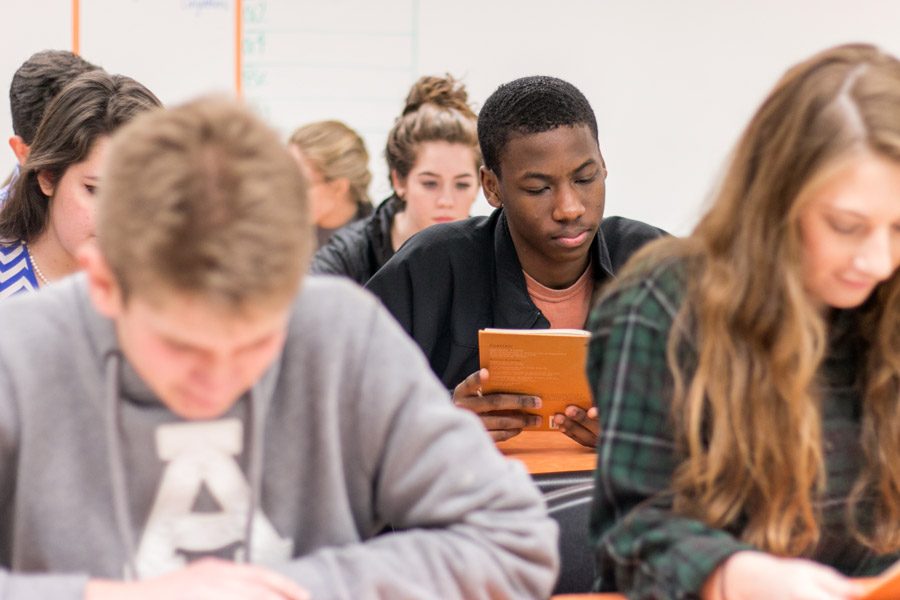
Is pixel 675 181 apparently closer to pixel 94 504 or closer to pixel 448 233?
pixel 448 233

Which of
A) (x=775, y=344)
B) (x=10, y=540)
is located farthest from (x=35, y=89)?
(x=775, y=344)

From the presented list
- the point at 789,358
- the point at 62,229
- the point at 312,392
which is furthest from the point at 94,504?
the point at 62,229

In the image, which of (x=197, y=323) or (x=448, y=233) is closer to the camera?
(x=197, y=323)

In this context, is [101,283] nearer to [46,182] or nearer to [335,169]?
[46,182]

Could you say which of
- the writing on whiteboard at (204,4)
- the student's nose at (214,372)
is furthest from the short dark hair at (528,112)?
the writing on whiteboard at (204,4)

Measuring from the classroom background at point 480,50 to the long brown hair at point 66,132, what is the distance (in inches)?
69.9

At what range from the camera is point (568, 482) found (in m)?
1.94

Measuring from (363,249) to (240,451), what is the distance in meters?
2.70

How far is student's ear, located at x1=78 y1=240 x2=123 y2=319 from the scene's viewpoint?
106 cm

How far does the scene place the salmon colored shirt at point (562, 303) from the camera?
257 cm

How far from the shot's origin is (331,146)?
14.0 ft

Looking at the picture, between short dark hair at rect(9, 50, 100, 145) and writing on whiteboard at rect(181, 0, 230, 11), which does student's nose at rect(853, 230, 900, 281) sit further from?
writing on whiteboard at rect(181, 0, 230, 11)

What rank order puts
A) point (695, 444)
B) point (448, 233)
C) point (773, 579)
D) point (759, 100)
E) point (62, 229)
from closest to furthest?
1. point (773, 579)
2. point (695, 444)
3. point (759, 100)
4. point (62, 229)
5. point (448, 233)

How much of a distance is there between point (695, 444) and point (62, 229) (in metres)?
1.45
